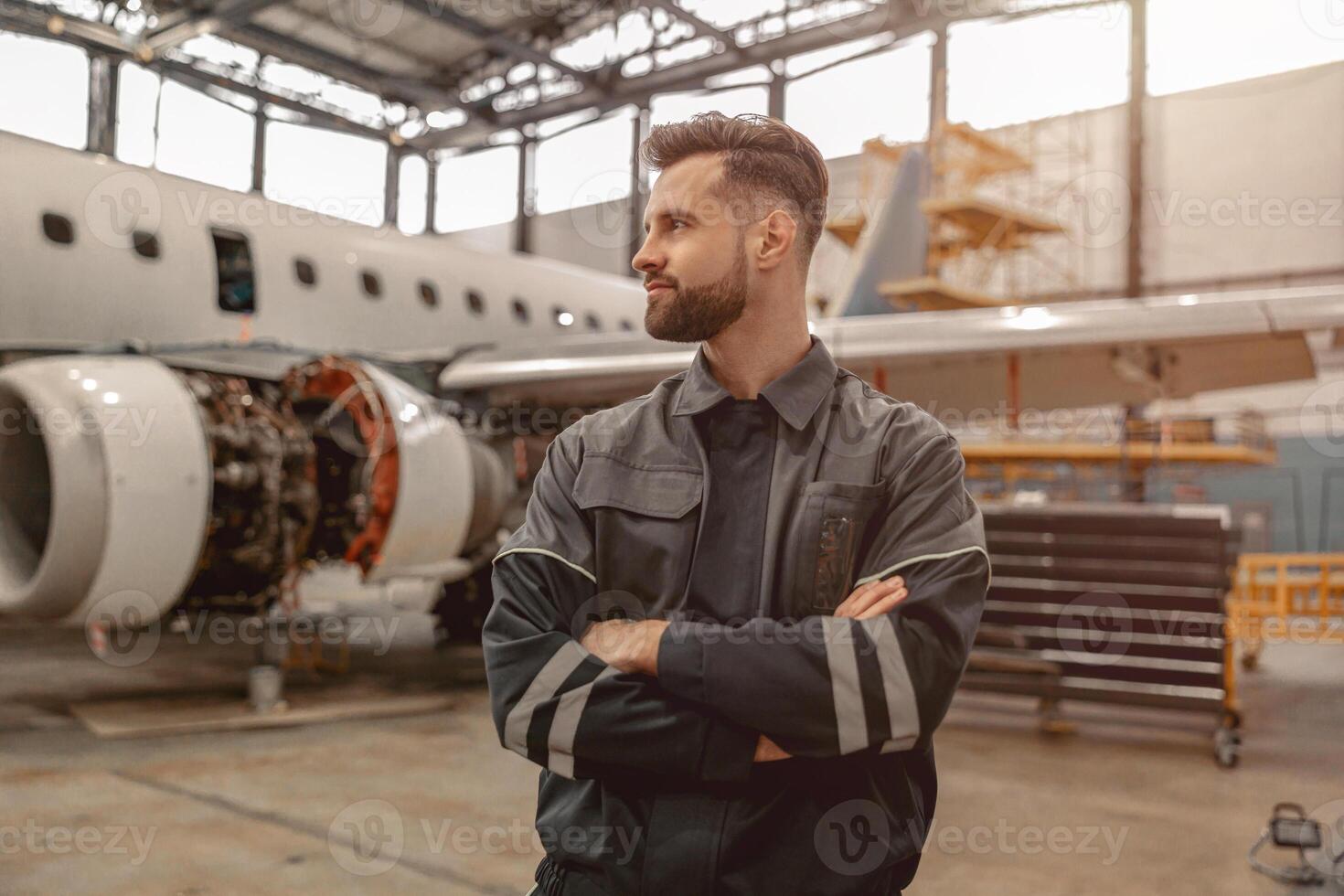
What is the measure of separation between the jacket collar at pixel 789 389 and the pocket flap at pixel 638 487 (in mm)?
101

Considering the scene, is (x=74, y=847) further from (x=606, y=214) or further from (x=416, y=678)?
(x=606, y=214)

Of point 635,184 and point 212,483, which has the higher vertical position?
point 635,184

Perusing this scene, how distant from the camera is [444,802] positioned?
4293mm

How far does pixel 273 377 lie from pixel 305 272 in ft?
6.59

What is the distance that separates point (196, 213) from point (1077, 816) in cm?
635

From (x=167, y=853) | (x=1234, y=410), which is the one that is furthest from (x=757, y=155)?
(x=1234, y=410)

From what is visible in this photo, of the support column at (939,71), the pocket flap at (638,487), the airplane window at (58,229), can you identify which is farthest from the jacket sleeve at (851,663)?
the support column at (939,71)

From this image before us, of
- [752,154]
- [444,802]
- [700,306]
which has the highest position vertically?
[752,154]

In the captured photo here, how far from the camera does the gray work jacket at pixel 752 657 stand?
1302 mm

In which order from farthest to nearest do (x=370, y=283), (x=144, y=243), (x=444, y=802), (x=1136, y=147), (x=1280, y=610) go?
(x=1136, y=147), (x=370, y=283), (x=1280, y=610), (x=144, y=243), (x=444, y=802)

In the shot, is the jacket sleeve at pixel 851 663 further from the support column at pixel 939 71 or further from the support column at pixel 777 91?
the support column at pixel 777 91

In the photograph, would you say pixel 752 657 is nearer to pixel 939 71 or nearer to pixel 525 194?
pixel 939 71

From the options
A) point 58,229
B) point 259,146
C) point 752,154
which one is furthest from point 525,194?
point 752,154

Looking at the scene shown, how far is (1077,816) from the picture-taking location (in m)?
4.36
